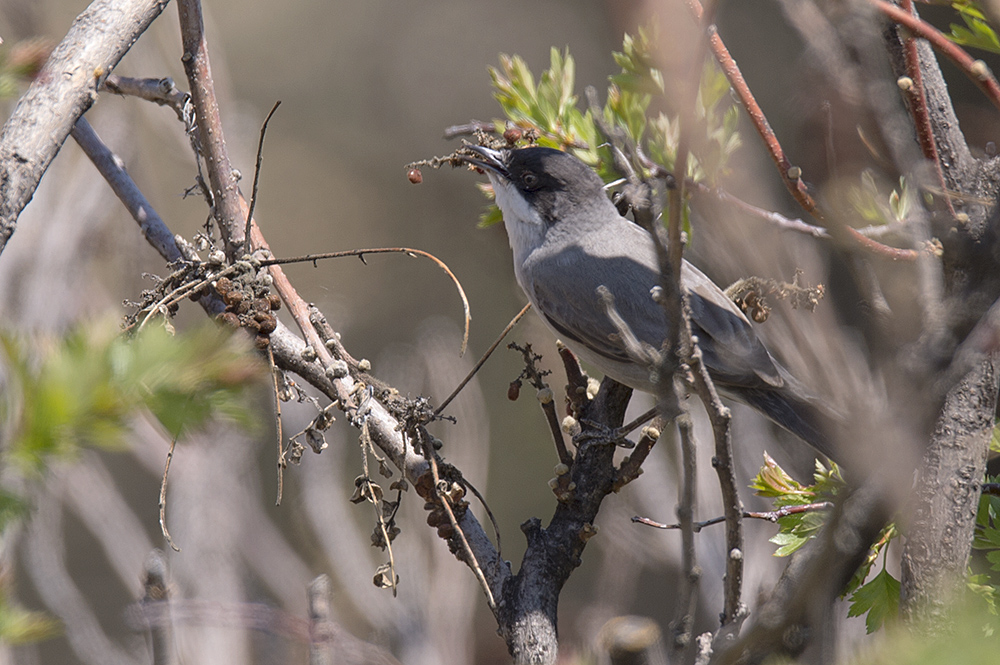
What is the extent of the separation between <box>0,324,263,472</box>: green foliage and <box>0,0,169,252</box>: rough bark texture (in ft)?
1.55

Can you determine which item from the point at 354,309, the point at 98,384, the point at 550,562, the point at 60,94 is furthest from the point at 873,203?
the point at 354,309

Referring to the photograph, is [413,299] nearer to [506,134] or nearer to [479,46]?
[479,46]

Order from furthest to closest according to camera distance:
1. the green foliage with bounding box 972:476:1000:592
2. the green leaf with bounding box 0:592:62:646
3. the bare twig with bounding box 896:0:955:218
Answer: the green foliage with bounding box 972:476:1000:592 < the bare twig with bounding box 896:0:955:218 < the green leaf with bounding box 0:592:62:646

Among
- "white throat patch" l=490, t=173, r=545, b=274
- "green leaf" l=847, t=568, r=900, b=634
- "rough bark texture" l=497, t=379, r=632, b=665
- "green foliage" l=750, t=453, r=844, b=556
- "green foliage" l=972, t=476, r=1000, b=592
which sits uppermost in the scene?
"white throat patch" l=490, t=173, r=545, b=274

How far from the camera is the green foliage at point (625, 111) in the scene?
2.46 m

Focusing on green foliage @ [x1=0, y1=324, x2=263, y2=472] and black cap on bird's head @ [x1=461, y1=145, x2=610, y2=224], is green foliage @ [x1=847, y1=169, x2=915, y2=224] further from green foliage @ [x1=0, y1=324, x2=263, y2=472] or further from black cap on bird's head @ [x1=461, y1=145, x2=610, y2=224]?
green foliage @ [x1=0, y1=324, x2=263, y2=472]

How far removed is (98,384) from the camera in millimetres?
735

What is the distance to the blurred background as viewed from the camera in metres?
2.99

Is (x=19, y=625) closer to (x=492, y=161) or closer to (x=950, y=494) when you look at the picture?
(x=950, y=494)

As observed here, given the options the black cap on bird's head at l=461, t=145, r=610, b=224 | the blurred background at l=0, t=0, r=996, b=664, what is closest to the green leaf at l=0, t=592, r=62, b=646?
the blurred background at l=0, t=0, r=996, b=664

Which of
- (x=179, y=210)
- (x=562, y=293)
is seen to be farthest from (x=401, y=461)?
(x=179, y=210)

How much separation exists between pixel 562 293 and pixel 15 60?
222cm

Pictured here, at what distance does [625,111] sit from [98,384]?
2248 millimetres

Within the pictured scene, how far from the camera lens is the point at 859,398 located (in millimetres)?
1129
